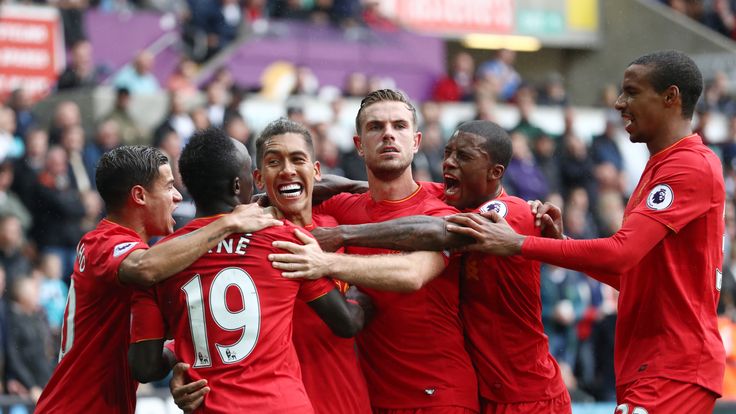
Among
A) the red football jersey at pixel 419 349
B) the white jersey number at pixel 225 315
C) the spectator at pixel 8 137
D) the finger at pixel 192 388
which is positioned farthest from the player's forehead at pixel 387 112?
the spectator at pixel 8 137

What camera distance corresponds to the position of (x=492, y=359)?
6.69 meters

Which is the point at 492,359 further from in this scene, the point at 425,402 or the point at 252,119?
the point at 252,119

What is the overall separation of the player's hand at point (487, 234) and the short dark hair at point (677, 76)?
1144mm

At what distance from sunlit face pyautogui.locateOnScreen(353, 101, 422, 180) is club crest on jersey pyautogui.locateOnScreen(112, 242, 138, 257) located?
1573mm

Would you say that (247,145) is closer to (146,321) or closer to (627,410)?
(146,321)

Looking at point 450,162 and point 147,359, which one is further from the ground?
point 450,162

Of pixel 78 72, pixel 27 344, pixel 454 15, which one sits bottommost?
pixel 27 344

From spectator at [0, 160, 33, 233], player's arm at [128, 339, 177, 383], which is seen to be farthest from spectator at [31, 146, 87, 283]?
player's arm at [128, 339, 177, 383]

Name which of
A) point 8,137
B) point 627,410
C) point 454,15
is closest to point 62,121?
point 8,137

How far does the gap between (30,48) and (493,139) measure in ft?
36.6

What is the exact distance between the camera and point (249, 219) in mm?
5664

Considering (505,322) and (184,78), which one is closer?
(505,322)

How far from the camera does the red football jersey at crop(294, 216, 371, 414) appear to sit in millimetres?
6340

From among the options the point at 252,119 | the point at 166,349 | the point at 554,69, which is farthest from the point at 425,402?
the point at 554,69
